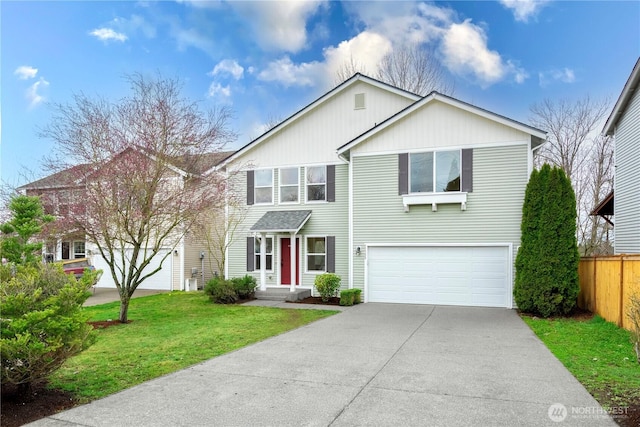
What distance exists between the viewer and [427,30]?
19.2 meters

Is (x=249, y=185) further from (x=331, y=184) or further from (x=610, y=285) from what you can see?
(x=610, y=285)

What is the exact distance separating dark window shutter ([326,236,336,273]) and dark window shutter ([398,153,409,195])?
320cm

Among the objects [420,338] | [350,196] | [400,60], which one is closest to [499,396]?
[420,338]

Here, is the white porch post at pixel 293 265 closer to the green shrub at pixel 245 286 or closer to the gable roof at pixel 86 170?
the green shrub at pixel 245 286

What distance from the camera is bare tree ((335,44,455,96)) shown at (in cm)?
2516

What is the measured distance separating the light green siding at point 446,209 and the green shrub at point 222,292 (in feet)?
14.4

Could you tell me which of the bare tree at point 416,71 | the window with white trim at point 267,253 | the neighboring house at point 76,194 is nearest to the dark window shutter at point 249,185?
the window with white trim at point 267,253

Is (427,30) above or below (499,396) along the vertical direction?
above

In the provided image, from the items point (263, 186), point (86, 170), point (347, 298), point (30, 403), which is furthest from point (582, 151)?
point (30, 403)

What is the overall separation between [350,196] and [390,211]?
1.56 meters

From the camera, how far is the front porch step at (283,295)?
47.5ft

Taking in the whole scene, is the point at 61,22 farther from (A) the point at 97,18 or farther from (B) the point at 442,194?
(B) the point at 442,194

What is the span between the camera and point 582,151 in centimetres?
2270

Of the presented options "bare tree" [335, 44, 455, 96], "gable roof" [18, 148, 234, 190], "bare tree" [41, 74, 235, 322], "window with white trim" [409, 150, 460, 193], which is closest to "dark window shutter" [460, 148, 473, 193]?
"window with white trim" [409, 150, 460, 193]
